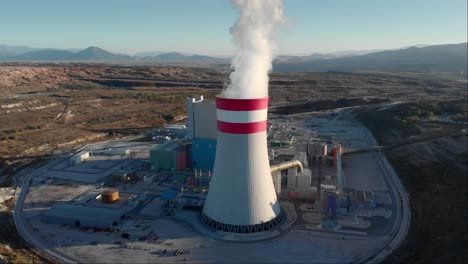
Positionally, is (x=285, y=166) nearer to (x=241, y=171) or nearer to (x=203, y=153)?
(x=203, y=153)

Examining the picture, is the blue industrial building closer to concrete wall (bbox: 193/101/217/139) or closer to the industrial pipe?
concrete wall (bbox: 193/101/217/139)

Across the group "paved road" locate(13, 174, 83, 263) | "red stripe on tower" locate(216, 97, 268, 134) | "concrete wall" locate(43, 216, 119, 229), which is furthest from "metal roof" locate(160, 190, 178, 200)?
"red stripe on tower" locate(216, 97, 268, 134)

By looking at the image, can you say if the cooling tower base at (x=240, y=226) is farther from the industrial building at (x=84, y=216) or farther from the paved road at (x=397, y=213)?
the industrial building at (x=84, y=216)

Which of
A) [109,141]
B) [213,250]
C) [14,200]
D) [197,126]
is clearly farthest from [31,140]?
[213,250]

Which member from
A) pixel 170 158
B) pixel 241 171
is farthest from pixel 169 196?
pixel 170 158

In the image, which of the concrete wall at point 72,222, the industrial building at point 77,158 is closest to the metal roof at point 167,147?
the industrial building at point 77,158

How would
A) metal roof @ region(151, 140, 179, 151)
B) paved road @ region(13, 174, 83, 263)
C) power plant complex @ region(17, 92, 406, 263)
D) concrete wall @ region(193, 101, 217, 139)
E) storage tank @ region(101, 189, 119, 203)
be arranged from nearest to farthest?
paved road @ region(13, 174, 83, 263) → power plant complex @ region(17, 92, 406, 263) → storage tank @ region(101, 189, 119, 203) → concrete wall @ region(193, 101, 217, 139) → metal roof @ region(151, 140, 179, 151)
